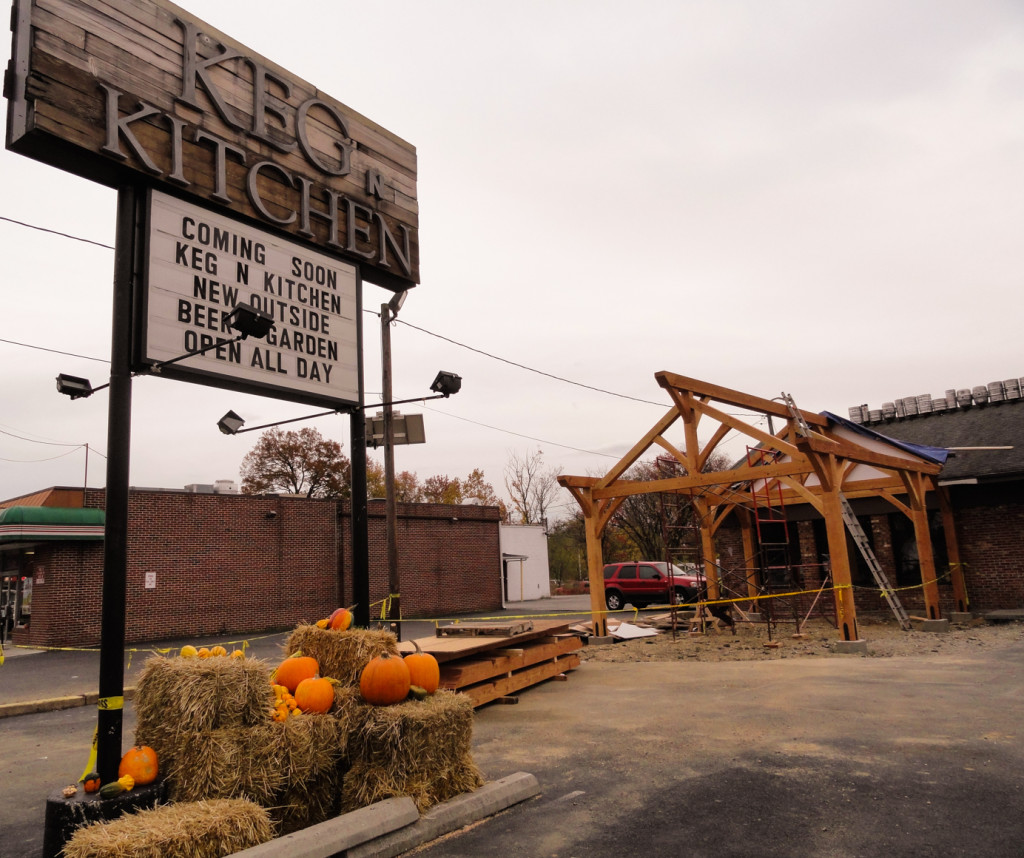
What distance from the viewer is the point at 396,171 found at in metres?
7.96

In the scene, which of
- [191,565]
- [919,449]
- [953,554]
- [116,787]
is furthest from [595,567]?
[191,565]

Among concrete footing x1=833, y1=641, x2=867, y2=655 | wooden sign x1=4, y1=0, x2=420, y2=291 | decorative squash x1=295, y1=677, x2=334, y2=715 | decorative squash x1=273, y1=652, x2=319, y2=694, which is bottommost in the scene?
concrete footing x1=833, y1=641, x2=867, y2=655

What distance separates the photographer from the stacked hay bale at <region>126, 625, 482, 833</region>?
434 cm

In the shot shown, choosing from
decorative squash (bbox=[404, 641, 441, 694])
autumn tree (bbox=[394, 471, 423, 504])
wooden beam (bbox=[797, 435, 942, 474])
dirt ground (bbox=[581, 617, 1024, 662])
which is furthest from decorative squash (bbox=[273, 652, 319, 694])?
autumn tree (bbox=[394, 471, 423, 504])

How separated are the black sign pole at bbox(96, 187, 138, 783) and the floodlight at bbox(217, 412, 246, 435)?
5.11 feet

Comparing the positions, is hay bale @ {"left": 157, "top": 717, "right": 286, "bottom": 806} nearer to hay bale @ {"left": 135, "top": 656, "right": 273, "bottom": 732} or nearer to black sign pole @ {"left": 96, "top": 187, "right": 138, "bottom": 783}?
hay bale @ {"left": 135, "top": 656, "right": 273, "bottom": 732}

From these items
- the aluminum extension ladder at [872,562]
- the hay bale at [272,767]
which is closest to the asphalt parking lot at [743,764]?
the hay bale at [272,767]

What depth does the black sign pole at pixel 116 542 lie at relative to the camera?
4.42m

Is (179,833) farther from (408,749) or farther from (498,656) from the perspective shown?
(498,656)

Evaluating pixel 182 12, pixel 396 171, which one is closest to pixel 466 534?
pixel 396 171

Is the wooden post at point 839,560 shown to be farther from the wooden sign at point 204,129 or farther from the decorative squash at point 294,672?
the decorative squash at point 294,672

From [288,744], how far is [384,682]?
78 centimetres

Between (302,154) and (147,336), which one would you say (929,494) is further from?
(147,336)

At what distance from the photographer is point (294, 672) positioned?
18.1 feet
